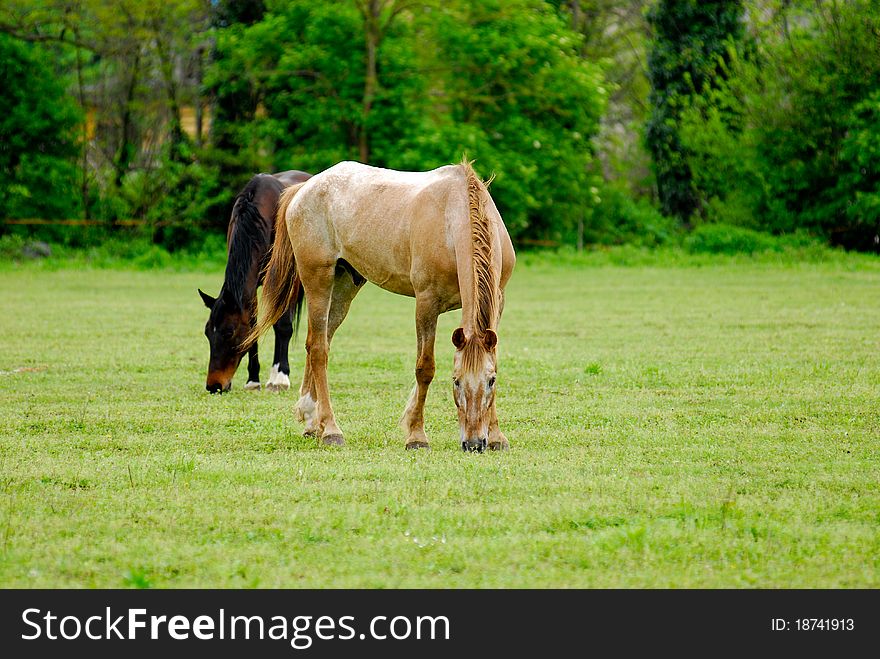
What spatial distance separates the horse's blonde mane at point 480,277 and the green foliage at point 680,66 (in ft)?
93.3

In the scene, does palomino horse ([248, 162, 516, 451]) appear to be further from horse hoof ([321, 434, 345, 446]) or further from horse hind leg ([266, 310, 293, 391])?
horse hind leg ([266, 310, 293, 391])

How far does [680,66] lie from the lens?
117 ft

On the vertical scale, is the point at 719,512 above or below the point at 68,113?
below

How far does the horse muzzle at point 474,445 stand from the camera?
6.85 m

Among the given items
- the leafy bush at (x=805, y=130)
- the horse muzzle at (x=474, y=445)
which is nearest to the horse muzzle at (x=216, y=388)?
the horse muzzle at (x=474, y=445)

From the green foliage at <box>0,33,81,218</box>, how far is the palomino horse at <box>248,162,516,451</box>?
2459 cm

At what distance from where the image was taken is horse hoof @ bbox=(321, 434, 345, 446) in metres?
7.42

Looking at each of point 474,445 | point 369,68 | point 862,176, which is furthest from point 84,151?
point 474,445

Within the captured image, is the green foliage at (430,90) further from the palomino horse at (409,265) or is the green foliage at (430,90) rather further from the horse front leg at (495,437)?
the horse front leg at (495,437)

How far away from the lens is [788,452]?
22.8 feet

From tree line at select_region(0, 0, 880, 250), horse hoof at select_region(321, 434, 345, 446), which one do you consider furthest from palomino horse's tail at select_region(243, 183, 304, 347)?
tree line at select_region(0, 0, 880, 250)
